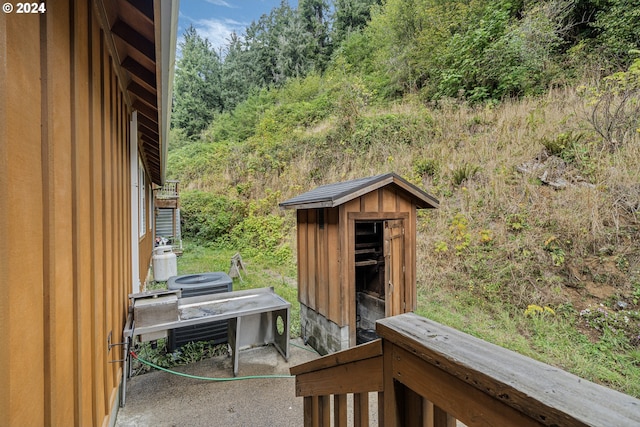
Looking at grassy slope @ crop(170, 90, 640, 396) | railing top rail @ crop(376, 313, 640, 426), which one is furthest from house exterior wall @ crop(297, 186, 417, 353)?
railing top rail @ crop(376, 313, 640, 426)

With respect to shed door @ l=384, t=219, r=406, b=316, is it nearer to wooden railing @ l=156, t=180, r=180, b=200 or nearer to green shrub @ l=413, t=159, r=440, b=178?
green shrub @ l=413, t=159, r=440, b=178

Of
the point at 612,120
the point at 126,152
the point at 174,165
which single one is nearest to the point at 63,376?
the point at 126,152

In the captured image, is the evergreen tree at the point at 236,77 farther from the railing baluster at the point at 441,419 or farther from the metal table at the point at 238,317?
the railing baluster at the point at 441,419

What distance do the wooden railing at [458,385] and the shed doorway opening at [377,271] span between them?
2.74 meters

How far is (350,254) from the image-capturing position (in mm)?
3617

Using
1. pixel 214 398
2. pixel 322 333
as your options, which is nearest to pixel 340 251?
pixel 322 333

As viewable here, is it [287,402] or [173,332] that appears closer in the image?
[287,402]

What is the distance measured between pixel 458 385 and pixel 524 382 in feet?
0.56

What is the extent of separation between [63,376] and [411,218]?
3.72 m

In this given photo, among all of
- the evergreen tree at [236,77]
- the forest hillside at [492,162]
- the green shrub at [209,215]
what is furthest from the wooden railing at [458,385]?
the evergreen tree at [236,77]

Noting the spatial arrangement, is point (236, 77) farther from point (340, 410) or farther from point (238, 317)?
point (340, 410)

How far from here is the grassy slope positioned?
13.6 ft

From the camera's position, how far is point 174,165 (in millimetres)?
16422

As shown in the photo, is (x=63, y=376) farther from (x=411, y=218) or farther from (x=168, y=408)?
(x=411, y=218)
